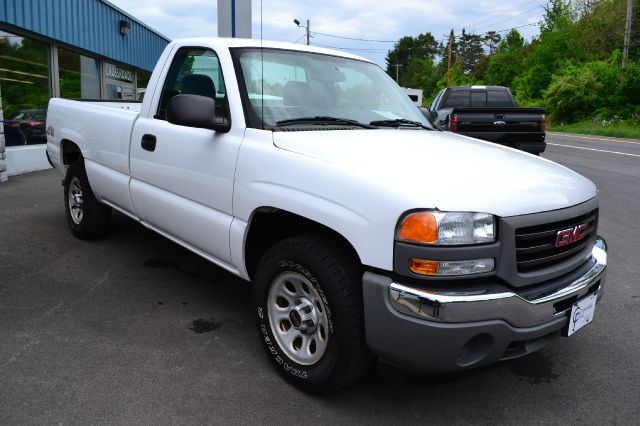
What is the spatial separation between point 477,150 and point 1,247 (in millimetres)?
4480

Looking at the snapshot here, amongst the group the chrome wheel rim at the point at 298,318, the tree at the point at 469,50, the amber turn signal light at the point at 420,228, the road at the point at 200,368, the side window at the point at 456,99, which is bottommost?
the road at the point at 200,368

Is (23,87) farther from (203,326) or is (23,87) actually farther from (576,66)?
(576,66)

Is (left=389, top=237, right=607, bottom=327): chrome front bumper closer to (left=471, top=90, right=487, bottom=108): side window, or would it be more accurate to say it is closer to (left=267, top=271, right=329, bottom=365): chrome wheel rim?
(left=267, top=271, right=329, bottom=365): chrome wheel rim

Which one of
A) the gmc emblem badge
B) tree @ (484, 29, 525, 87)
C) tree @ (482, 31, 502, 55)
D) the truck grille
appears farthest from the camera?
tree @ (482, 31, 502, 55)

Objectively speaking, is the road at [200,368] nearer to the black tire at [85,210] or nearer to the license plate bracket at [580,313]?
the license plate bracket at [580,313]

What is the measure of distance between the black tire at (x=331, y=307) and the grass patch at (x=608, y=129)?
76.5 feet

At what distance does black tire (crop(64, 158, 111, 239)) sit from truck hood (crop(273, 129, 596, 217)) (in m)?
2.99

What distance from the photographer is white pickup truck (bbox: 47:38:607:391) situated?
2264mm

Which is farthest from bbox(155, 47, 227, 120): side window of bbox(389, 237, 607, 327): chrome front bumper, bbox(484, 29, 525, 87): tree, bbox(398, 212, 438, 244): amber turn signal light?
bbox(484, 29, 525, 87): tree

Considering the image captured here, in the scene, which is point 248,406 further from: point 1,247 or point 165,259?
point 1,247

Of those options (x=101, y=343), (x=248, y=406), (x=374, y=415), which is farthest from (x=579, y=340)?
(x=101, y=343)

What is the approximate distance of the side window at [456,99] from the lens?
12875mm

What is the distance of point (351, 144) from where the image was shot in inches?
110

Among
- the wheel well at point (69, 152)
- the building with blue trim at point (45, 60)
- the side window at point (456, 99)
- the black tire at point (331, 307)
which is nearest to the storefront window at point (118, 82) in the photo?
the building with blue trim at point (45, 60)
